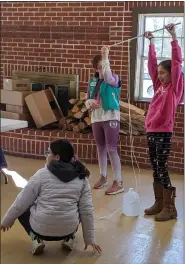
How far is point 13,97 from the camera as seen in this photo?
538 cm

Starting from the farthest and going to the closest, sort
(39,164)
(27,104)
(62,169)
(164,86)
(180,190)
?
1. (27,104)
2. (39,164)
3. (180,190)
4. (164,86)
5. (62,169)

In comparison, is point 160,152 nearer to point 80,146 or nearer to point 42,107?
point 80,146

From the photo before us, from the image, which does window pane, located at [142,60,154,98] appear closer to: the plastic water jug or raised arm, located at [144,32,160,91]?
raised arm, located at [144,32,160,91]

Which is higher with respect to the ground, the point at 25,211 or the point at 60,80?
the point at 60,80

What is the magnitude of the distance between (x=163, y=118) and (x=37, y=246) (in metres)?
1.25

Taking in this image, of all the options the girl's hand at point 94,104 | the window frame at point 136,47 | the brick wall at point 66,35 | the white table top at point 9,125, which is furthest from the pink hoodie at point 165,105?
the window frame at point 136,47

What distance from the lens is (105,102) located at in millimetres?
3680

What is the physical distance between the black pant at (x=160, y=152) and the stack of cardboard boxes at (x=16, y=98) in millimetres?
2507

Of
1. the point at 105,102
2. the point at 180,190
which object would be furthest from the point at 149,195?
the point at 105,102

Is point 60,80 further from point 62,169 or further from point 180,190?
point 62,169

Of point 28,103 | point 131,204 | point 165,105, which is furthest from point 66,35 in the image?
point 131,204

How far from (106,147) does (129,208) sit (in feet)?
2.37

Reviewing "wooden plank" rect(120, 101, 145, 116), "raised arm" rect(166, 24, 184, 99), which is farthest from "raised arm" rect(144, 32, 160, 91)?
"wooden plank" rect(120, 101, 145, 116)

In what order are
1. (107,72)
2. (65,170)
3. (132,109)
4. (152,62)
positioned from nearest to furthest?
(65,170) → (152,62) → (107,72) → (132,109)
